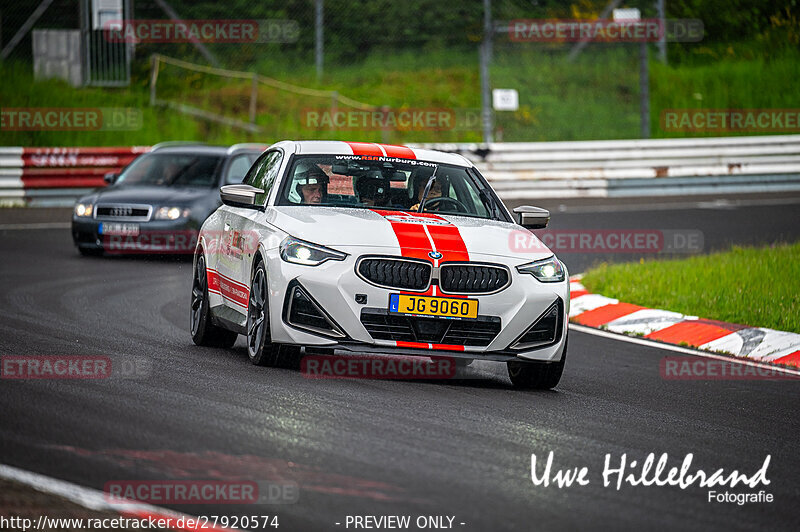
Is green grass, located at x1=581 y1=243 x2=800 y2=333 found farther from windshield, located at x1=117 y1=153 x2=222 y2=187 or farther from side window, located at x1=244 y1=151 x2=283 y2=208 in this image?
windshield, located at x1=117 y1=153 x2=222 y2=187

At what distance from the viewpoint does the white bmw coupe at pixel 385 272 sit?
28.6 feet

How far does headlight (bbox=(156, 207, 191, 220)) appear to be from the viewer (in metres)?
17.2

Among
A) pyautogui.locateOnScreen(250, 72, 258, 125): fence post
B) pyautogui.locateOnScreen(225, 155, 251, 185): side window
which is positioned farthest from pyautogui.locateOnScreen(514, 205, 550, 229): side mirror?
pyautogui.locateOnScreen(250, 72, 258, 125): fence post

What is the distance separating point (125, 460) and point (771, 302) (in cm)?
813

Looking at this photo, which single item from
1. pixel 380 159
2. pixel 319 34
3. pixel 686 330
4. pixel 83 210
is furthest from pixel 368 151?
pixel 319 34

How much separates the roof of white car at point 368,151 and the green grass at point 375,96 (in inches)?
700

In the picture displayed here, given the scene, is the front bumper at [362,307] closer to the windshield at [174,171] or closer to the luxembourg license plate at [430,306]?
the luxembourg license plate at [430,306]

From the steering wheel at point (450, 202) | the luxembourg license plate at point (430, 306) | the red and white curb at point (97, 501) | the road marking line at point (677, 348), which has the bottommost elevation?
the road marking line at point (677, 348)

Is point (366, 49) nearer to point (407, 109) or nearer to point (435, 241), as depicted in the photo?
point (407, 109)

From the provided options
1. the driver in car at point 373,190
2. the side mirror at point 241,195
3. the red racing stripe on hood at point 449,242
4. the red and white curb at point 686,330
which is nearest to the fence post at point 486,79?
the red and white curb at point 686,330

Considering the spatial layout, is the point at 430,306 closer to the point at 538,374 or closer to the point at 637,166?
the point at 538,374

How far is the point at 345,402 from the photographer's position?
784cm

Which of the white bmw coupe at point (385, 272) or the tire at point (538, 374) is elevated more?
the white bmw coupe at point (385, 272)
